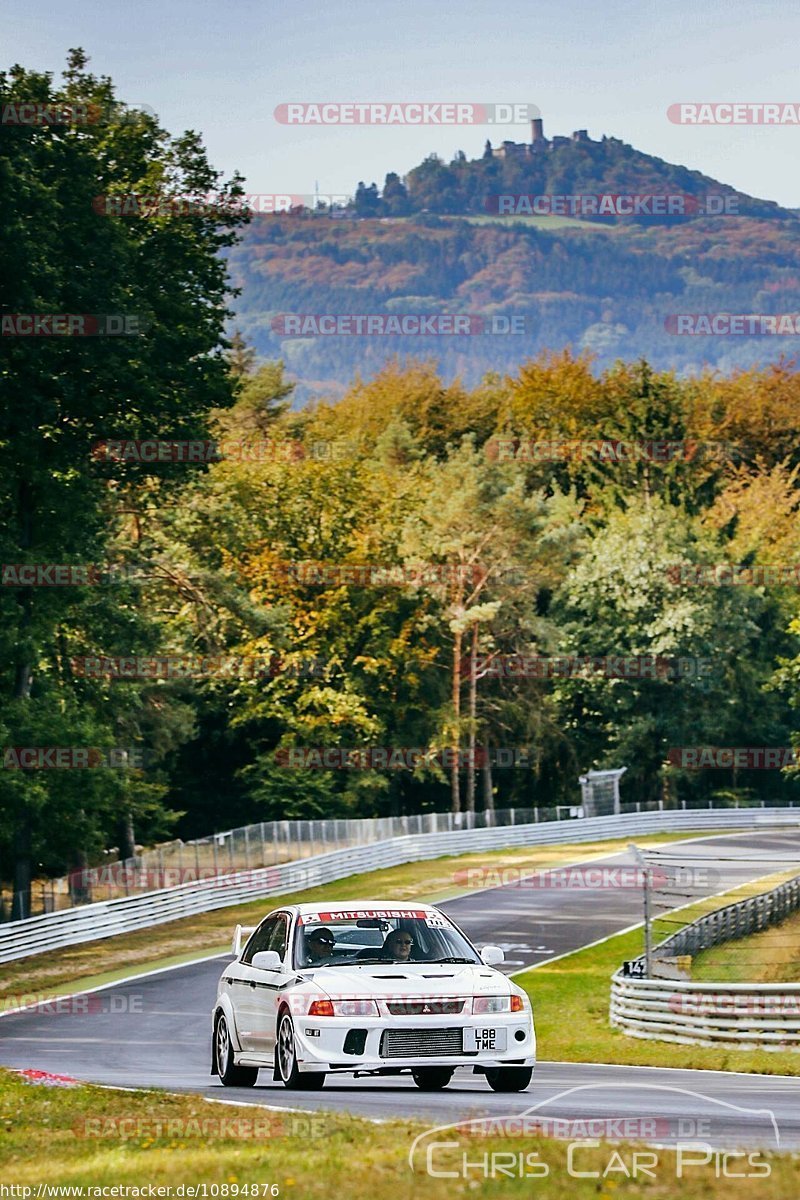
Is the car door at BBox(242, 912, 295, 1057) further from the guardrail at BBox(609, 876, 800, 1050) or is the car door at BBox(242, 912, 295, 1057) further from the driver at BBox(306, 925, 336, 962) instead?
the guardrail at BBox(609, 876, 800, 1050)

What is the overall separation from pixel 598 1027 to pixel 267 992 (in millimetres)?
15631

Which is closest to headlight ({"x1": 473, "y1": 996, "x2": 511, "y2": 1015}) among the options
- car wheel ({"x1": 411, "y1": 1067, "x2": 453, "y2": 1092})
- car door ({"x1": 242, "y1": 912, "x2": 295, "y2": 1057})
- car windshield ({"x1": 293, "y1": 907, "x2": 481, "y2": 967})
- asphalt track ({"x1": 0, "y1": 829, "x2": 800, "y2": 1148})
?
asphalt track ({"x1": 0, "y1": 829, "x2": 800, "y2": 1148})

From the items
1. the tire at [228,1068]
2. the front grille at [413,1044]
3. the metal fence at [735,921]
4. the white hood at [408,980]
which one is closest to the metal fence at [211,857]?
the metal fence at [735,921]

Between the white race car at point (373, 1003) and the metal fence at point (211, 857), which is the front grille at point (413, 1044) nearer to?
the white race car at point (373, 1003)

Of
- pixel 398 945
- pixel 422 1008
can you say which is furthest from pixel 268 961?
pixel 422 1008

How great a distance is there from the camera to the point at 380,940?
1625 cm

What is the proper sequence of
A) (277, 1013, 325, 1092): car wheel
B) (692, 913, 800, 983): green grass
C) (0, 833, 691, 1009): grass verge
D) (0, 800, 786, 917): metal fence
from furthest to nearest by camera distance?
(0, 800, 786, 917): metal fence < (0, 833, 691, 1009): grass verge < (692, 913, 800, 983): green grass < (277, 1013, 325, 1092): car wheel

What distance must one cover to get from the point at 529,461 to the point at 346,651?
98.3 ft

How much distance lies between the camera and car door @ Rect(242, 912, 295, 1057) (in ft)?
49.8

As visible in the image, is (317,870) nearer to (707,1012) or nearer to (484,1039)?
(707,1012)

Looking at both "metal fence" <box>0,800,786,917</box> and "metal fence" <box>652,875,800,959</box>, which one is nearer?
"metal fence" <box>652,875,800,959</box>

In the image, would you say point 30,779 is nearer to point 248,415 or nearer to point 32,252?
point 32,252

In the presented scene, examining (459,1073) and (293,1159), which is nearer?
(293,1159)

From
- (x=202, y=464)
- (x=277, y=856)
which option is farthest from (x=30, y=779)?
(x=277, y=856)
